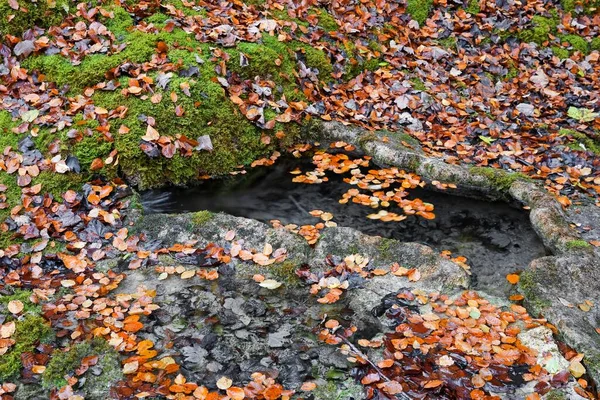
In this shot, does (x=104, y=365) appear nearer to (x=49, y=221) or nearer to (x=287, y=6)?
(x=49, y=221)

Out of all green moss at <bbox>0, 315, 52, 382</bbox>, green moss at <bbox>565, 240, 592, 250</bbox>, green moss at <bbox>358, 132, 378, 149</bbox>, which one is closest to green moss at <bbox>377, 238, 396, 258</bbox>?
green moss at <bbox>565, 240, 592, 250</bbox>

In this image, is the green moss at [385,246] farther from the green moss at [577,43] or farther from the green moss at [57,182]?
the green moss at [577,43]

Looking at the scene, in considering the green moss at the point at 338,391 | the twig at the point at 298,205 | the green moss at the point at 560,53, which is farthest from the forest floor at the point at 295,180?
the twig at the point at 298,205

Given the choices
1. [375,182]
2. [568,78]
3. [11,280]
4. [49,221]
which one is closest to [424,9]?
[568,78]

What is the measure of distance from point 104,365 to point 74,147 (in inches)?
102

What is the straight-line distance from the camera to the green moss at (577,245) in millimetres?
4949

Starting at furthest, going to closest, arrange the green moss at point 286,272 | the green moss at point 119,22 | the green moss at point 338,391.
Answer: the green moss at point 119,22 → the green moss at point 286,272 → the green moss at point 338,391

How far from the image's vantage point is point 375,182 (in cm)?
627

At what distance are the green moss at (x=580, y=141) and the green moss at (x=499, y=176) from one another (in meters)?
1.36

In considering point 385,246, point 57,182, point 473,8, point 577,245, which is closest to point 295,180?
point 385,246

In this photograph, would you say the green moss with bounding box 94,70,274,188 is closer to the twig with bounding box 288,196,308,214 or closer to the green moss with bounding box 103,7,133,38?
the twig with bounding box 288,196,308,214

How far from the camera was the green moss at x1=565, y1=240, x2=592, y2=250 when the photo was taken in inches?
195

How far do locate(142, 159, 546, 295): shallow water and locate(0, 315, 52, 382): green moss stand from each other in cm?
185

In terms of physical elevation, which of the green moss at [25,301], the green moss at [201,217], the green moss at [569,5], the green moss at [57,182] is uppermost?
the green moss at [569,5]
